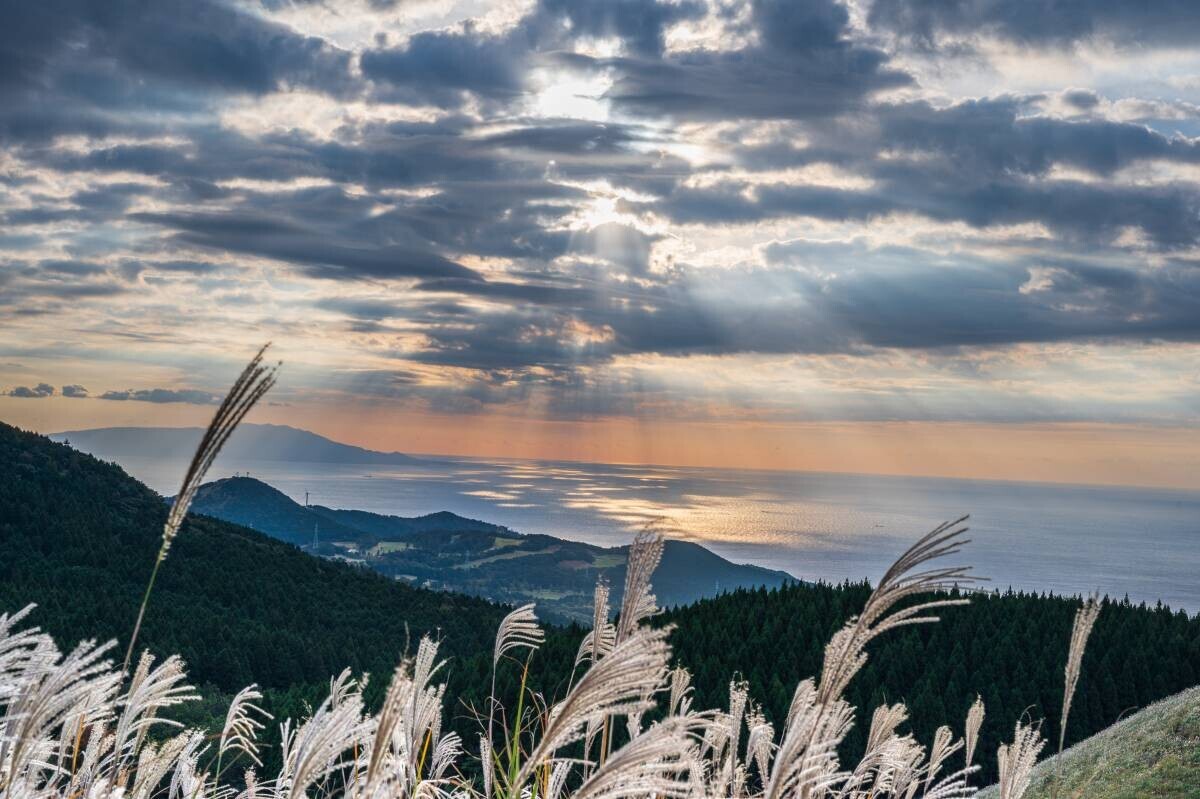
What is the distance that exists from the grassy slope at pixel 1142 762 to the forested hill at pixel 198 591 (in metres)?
37.9

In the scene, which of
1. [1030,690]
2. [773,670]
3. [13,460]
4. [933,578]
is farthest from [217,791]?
[13,460]

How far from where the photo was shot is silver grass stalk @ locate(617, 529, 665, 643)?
2.73 meters

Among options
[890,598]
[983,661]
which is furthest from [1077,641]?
[983,661]

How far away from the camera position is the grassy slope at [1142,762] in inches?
480

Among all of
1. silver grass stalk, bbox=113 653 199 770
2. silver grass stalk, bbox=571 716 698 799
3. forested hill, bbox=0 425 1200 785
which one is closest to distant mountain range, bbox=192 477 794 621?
forested hill, bbox=0 425 1200 785

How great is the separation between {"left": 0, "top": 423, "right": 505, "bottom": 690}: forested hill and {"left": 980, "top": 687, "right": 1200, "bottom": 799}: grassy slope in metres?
37.9

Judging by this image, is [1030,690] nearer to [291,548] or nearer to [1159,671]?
[1159,671]

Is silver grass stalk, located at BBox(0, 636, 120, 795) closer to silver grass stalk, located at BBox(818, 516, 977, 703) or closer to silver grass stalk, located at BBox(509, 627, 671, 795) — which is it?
silver grass stalk, located at BBox(509, 627, 671, 795)

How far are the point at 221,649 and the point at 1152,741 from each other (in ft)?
172

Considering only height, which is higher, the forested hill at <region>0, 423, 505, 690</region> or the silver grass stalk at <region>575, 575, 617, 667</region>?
the silver grass stalk at <region>575, 575, 617, 667</region>

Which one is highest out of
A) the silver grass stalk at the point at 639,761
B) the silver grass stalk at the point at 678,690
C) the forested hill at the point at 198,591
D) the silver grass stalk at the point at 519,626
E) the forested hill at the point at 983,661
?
the silver grass stalk at the point at 639,761

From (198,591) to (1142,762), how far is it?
6735cm

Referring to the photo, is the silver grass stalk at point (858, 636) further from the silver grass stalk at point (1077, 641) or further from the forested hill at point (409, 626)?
the silver grass stalk at point (1077, 641)

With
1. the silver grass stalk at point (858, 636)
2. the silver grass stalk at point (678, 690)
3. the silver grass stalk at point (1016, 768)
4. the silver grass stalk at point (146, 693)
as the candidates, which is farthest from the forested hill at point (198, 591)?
the silver grass stalk at point (858, 636)
